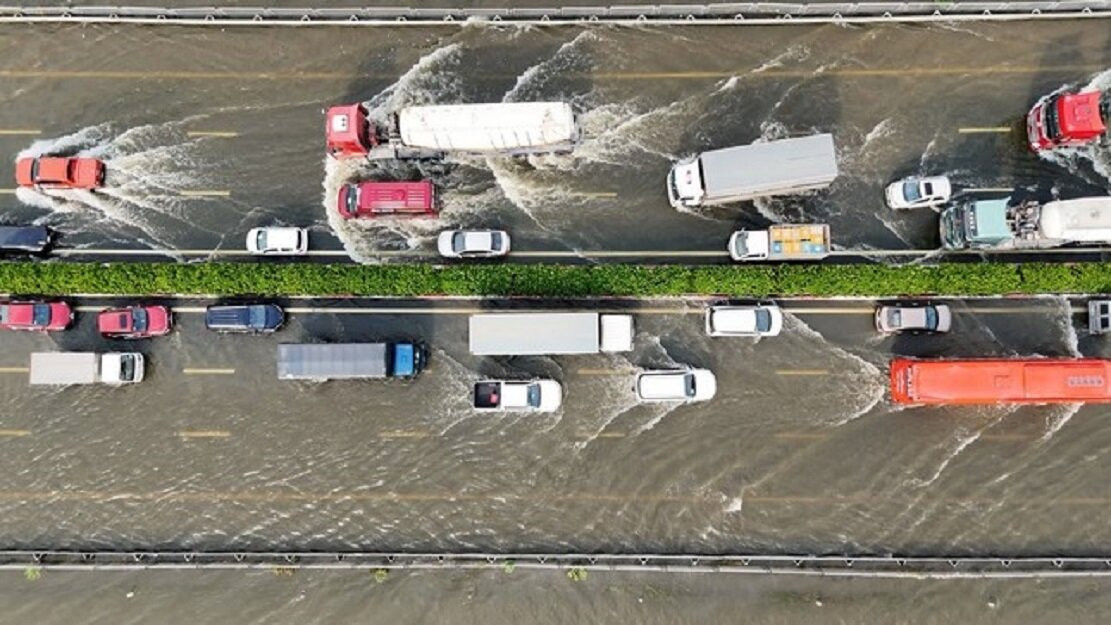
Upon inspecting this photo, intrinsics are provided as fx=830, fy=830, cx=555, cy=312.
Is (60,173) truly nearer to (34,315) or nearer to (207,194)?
(207,194)

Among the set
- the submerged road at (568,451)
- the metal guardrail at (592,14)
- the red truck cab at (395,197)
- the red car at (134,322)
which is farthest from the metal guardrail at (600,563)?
the metal guardrail at (592,14)

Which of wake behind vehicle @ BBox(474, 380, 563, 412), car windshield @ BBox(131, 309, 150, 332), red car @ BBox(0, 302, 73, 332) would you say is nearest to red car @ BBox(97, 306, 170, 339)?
car windshield @ BBox(131, 309, 150, 332)

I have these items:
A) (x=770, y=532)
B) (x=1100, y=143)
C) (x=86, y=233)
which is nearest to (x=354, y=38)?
(x=86, y=233)

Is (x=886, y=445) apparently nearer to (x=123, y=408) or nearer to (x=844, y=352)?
(x=844, y=352)

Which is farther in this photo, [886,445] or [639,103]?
[639,103]

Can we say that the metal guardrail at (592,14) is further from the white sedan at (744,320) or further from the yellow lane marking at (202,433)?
the yellow lane marking at (202,433)
